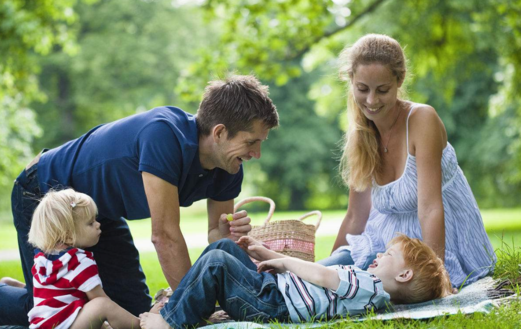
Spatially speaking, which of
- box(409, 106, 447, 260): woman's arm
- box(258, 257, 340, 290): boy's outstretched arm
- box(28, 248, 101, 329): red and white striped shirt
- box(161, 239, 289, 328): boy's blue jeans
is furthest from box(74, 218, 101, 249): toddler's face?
box(409, 106, 447, 260): woman's arm

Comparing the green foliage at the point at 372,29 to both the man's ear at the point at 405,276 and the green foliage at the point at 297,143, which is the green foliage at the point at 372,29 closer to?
the man's ear at the point at 405,276

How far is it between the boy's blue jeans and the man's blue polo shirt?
48 centimetres

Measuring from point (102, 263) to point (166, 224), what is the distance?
932 millimetres

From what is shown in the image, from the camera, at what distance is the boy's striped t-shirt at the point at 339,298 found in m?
3.09

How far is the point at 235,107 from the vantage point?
3307mm

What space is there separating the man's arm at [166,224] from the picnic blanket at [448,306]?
379 mm

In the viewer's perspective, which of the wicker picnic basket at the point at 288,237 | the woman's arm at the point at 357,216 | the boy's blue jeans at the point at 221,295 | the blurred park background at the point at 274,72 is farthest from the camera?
the blurred park background at the point at 274,72

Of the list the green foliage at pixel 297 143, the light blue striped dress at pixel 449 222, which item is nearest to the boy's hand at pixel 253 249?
the light blue striped dress at pixel 449 222

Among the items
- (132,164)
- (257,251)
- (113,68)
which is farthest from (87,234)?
(113,68)

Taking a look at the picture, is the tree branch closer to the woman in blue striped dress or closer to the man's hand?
the woman in blue striped dress

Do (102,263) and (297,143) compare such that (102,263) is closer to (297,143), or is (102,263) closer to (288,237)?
(288,237)

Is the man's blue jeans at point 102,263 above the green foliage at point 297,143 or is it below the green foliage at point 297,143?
above

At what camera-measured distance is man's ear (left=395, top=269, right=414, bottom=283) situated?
126 inches

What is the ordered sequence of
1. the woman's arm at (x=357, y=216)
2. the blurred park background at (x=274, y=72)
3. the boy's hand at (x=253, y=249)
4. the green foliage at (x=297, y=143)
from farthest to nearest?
1. the green foliage at (x=297, y=143)
2. the blurred park background at (x=274, y=72)
3. the woman's arm at (x=357, y=216)
4. the boy's hand at (x=253, y=249)
